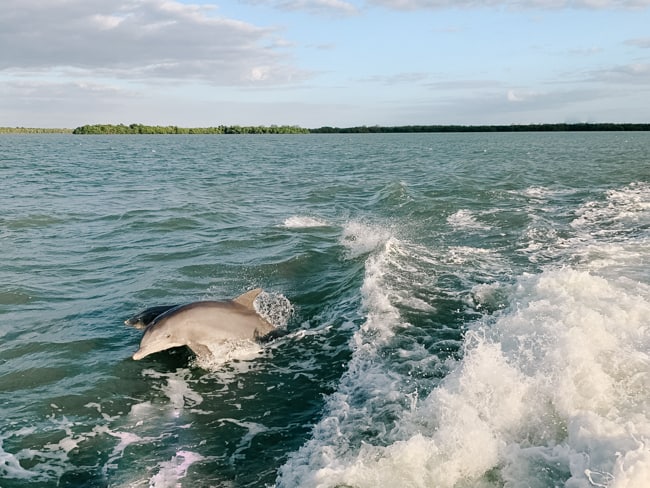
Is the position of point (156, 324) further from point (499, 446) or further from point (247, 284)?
point (499, 446)

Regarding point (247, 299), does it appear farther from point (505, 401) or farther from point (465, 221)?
point (465, 221)

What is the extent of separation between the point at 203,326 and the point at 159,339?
72cm

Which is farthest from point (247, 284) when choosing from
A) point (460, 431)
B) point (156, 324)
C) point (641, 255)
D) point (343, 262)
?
point (641, 255)

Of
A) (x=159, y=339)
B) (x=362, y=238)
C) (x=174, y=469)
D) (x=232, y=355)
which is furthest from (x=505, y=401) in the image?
(x=362, y=238)

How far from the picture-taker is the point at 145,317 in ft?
34.0

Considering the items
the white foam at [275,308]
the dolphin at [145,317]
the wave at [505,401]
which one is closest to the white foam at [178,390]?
the dolphin at [145,317]

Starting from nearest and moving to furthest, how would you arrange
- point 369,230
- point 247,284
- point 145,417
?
1. point 145,417
2. point 247,284
3. point 369,230

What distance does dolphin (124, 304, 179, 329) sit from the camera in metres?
10.3

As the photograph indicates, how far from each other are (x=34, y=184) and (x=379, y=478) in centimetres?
3244

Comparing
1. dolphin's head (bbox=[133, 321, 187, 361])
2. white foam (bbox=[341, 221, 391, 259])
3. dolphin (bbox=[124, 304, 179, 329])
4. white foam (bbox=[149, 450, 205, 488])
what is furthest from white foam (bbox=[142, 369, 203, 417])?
white foam (bbox=[341, 221, 391, 259])

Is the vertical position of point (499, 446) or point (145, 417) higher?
point (499, 446)

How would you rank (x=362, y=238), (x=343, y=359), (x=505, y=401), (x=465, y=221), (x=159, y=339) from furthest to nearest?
(x=465, y=221), (x=362, y=238), (x=343, y=359), (x=159, y=339), (x=505, y=401)

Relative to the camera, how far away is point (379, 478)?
5.55 metres

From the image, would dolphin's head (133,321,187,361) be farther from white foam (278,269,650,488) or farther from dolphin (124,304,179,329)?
white foam (278,269,650,488)
